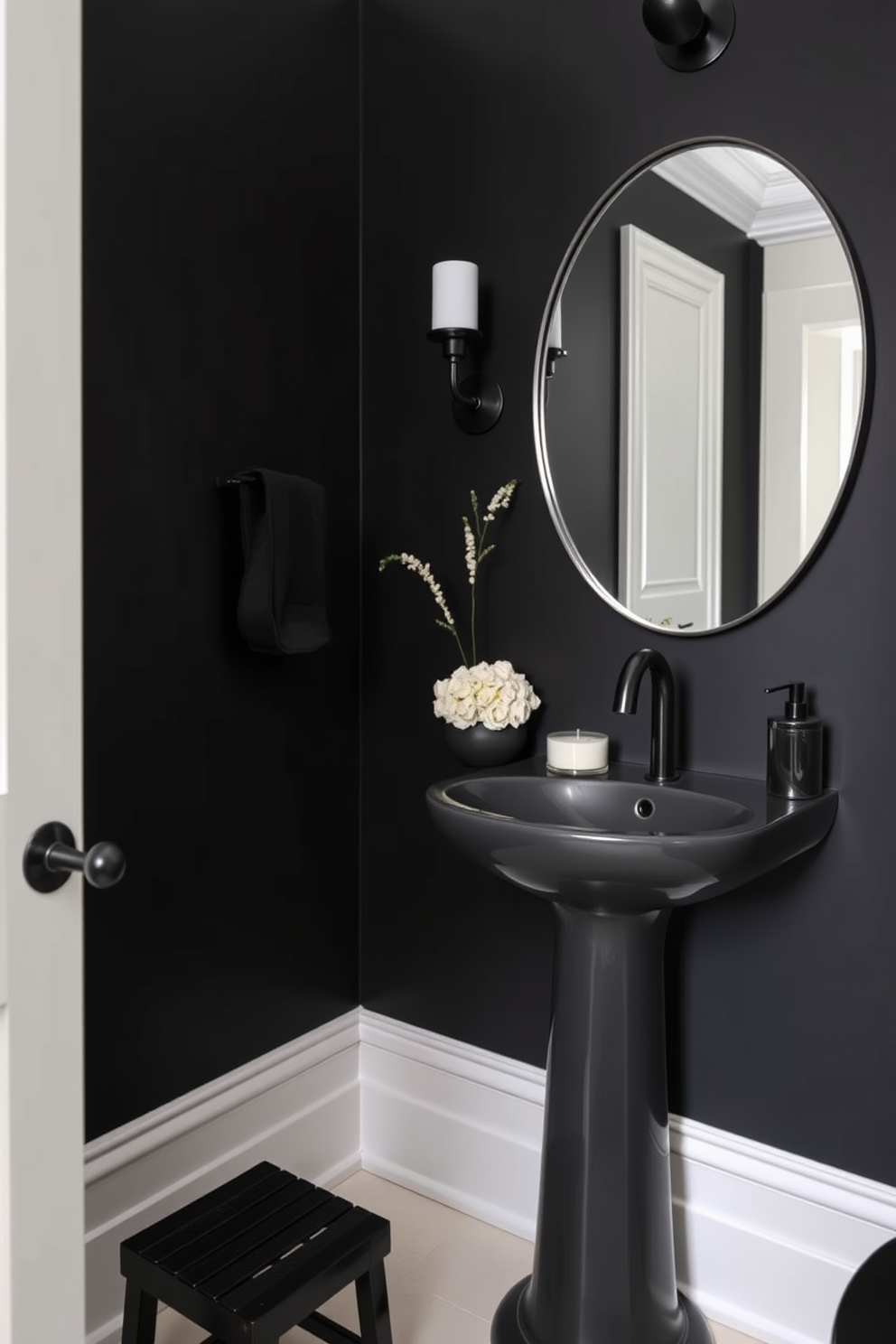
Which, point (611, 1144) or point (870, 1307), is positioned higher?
point (870, 1307)

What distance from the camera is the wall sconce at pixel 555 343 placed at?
197 cm

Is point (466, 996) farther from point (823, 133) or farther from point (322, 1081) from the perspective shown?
point (823, 133)

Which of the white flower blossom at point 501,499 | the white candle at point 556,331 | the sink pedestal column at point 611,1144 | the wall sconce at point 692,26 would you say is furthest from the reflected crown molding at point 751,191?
the sink pedestal column at point 611,1144

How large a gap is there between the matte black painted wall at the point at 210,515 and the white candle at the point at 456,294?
1.02ft

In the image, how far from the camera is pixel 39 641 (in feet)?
3.12

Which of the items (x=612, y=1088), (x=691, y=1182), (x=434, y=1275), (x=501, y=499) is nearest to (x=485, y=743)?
(x=501, y=499)

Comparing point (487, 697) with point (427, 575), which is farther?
point (427, 575)

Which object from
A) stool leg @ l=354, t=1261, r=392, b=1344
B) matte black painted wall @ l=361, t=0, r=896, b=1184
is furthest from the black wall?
stool leg @ l=354, t=1261, r=392, b=1344

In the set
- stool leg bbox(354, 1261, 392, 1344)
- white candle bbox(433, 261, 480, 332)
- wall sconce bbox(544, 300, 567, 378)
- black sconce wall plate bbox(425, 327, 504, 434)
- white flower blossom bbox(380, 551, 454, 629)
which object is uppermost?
white candle bbox(433, 261, 480, 332)

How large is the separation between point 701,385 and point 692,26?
54 cm

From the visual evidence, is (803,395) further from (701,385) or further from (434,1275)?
(434,1275)

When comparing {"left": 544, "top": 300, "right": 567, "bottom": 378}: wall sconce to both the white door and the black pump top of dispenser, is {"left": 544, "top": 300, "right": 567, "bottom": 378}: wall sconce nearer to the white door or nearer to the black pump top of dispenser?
the black pump top of dispenser

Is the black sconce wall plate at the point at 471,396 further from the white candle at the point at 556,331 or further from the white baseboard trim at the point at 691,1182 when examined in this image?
the white baseboard trim at the point at 691,1182

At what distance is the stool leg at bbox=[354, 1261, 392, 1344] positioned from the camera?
1.63 meters
